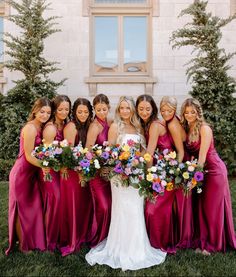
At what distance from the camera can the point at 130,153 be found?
3891 millimetres

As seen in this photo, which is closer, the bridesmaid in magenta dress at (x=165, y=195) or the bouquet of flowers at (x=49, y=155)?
the bouquet of flowers at (x=49, y=155)

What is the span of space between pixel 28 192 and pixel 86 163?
0.98 m

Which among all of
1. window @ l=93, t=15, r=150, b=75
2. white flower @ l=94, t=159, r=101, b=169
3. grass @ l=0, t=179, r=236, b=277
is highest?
window @ l=93, t=15, r=150, b=75

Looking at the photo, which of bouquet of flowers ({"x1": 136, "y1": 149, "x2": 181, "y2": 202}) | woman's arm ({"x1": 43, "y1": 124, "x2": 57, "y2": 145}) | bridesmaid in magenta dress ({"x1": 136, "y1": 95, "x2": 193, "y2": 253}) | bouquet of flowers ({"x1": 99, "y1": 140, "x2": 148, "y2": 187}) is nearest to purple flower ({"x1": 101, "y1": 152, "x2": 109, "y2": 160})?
bouquet of flowers ({"x1": 99, "y1": 140, "x2": 148, "y2": 187})

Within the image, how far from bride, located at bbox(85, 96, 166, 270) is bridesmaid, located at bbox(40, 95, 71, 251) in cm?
53

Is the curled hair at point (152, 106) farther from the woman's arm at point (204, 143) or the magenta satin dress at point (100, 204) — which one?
the woman's arm at point (204, 143)

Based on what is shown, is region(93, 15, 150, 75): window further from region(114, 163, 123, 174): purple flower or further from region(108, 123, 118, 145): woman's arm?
region(114, 163, 123, 174): purple flower

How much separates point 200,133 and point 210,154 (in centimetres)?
28

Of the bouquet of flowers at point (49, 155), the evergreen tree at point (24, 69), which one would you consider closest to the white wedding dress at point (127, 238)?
the bouquet of flowers at point (49, 155)

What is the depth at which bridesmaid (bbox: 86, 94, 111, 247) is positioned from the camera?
4.42m

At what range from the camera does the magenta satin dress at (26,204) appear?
4305mm

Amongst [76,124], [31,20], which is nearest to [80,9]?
[31,20]

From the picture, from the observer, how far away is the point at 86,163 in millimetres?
3865

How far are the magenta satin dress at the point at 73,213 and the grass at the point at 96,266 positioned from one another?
163mm
